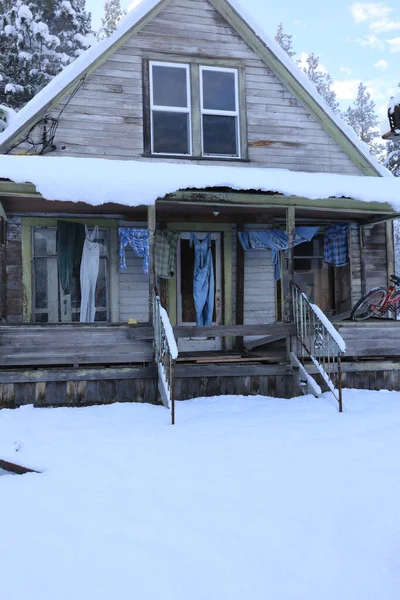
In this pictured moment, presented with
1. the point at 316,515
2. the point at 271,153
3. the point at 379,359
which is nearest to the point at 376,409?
the point at 379,359

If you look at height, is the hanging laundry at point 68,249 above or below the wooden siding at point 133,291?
above

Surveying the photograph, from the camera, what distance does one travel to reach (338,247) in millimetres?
10883

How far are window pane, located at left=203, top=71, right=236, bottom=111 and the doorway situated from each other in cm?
277

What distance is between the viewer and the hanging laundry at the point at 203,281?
10.3 meters

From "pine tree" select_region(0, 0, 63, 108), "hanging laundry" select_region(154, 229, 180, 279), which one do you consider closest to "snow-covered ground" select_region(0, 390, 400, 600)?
"hanging laundry" select_region(154, 229, 180, 279)

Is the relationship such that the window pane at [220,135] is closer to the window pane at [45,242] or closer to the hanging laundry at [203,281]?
the hanging laundry at [203,281]

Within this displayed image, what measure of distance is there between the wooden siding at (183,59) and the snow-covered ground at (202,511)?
6016 millimetres

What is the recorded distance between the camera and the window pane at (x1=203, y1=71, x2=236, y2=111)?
10.6 m

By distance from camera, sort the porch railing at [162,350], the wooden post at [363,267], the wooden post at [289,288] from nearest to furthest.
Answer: the porch railing at [162,350], the wooden post at [289,288], the wooden post at [363,267]

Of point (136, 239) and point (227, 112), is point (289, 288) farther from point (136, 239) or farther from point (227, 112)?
point (227, 112)

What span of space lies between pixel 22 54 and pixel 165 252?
14642mm

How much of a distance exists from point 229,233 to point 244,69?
353 centimetres

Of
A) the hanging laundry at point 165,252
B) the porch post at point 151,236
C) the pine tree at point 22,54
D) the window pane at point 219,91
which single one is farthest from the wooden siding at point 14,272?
the pine tree at point 22,54

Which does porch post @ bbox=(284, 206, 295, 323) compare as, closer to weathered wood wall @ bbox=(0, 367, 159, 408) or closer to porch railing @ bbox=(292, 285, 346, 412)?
porch railing @ bbox=(292, 285, 346, 412)
